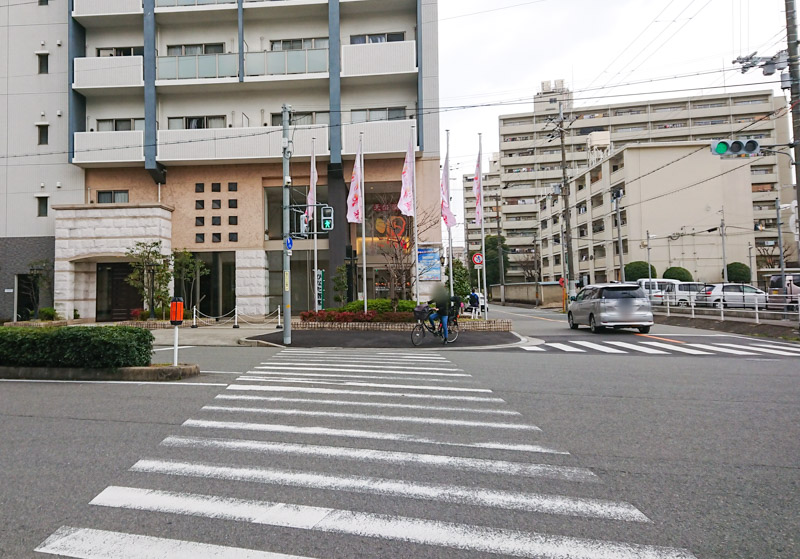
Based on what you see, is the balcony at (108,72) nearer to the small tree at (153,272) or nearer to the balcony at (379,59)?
the small tree at (153,272)

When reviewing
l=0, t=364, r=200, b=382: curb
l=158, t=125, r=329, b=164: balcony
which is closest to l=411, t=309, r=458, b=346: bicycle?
l=0, t=364, r=200, b=382: curb

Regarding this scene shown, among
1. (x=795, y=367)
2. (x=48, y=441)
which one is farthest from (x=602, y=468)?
(x=795, y=367)

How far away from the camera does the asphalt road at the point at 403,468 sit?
3.02 m

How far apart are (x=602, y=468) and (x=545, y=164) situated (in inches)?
2849

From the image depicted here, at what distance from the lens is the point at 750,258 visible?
47.3 m

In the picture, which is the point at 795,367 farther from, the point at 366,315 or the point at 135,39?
the point at 135,39

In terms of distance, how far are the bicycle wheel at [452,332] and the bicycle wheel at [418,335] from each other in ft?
2.85

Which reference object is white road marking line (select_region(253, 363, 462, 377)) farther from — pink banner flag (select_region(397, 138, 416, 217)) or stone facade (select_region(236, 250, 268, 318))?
stone facade (select_region(236, 250, 268, 318))

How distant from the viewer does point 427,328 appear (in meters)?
16.1

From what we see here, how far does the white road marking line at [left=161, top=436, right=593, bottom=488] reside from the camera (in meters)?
4.21

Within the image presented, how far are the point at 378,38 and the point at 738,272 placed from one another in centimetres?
3942

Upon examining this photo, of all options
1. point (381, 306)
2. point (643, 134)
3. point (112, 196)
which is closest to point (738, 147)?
point (381, 306)

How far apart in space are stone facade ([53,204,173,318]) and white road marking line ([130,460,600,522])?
72.4ft

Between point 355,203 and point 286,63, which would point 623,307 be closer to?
point 355,203
